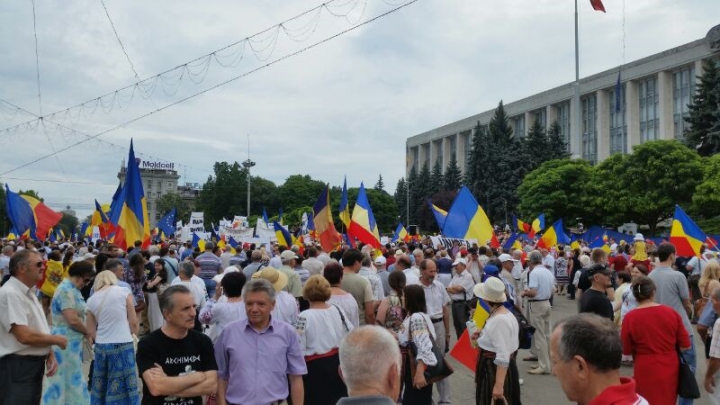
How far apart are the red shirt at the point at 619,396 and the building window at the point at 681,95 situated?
214 ft

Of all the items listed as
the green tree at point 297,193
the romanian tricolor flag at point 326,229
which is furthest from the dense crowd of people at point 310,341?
the green tree at point 297,193

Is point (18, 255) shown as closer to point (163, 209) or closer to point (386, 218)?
point (386, 218)

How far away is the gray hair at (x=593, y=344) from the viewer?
8.50ft

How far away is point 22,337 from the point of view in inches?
202

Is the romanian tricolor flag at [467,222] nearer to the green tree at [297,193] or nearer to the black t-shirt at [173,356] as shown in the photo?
the black t-shirt at [173,356]

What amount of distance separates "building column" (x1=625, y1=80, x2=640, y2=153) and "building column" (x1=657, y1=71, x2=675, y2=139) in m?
4.15

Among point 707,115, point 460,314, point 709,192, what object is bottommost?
point 460,314

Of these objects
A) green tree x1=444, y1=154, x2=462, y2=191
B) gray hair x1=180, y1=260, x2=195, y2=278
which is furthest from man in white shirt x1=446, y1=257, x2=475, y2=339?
green tree x1=444, y1=154, x2=462, y2=191

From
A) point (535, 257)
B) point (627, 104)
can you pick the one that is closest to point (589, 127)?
point (627, 104)

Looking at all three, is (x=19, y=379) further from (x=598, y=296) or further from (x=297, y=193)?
(x=297, y=193)

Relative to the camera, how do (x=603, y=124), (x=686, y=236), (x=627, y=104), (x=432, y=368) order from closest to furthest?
(x=432, y=368)
(x=686, y=236)
(x=627, y=104)
(x=603, y=124)

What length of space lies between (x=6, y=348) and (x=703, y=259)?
559 inches

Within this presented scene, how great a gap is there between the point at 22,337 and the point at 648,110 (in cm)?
7070

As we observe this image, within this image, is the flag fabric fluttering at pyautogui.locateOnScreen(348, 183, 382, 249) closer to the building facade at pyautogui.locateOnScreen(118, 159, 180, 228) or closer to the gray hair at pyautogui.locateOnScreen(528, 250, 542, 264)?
the gray hair at pyautogui.locateOnScreen(528, 250, 542, 264)
